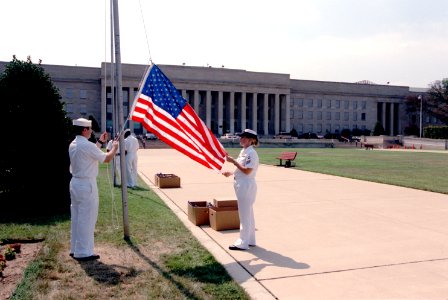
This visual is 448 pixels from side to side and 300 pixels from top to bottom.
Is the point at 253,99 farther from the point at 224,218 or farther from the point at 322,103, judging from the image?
the point at 224,218

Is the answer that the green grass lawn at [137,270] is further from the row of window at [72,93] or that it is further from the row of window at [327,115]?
the row of window at [327,115]

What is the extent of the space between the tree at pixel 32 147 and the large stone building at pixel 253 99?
68.4m

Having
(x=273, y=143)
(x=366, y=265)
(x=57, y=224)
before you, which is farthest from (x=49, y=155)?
(x=273, y=143)

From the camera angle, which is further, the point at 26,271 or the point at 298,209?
the point at 298,209

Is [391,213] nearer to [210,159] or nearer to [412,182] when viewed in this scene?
[210,159]

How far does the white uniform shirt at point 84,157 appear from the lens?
245 inches

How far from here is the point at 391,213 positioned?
32.7 ft

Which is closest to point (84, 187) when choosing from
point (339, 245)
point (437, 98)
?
point (339, 245)

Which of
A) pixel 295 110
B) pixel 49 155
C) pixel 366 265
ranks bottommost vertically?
pixel 366 265

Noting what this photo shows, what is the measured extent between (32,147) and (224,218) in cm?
456

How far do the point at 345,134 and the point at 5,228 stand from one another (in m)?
95.1

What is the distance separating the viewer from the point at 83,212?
249 inches

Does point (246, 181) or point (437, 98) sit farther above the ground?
point (437, 98)

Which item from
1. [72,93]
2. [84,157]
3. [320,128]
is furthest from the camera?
[320,128]
